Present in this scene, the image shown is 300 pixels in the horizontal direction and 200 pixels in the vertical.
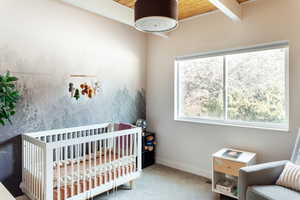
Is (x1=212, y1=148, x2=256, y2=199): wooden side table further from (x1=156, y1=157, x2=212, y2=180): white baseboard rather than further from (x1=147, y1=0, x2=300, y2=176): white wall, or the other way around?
(x1=156, y1=157, x2=212, y2=180): white baseboard

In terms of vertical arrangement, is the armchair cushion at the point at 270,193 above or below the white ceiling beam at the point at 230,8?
below

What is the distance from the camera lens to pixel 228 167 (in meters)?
2.38

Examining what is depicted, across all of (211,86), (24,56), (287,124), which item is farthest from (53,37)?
(287,124)

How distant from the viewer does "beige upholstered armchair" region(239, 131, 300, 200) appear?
1685 millimetres

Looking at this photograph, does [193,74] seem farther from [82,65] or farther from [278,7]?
[82,65]

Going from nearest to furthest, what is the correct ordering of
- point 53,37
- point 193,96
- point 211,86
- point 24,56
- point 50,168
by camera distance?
point 50,168, point 24,56, point 53,37, point 211,86, point 193,96

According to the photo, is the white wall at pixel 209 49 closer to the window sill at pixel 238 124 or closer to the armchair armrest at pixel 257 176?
the window sill at pixel 238 124

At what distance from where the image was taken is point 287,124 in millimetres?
2479

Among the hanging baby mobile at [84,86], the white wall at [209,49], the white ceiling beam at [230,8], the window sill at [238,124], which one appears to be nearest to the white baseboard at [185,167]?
the white wall at [209,49]

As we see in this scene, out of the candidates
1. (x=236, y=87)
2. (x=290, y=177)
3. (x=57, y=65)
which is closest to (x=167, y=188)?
(x=290, y=177)

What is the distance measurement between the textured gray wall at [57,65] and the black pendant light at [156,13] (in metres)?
1.60

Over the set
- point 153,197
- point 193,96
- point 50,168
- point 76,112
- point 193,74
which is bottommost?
point 153,197

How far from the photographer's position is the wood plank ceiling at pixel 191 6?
9.33 feet

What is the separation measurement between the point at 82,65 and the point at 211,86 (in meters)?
2.09
